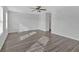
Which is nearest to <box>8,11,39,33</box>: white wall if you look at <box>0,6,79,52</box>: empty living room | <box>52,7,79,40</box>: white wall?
<box>0,6,79,52</box>: empty living room

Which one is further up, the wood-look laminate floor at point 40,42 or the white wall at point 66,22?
the white wall at point 66,22

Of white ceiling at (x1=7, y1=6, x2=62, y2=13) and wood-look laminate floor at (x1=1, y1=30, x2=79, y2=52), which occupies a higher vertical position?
white ceiling at (x1=7, y1=6, x2=62, y2=13)

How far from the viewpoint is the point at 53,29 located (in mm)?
1548

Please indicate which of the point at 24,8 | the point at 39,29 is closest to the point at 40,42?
the point at 39,29

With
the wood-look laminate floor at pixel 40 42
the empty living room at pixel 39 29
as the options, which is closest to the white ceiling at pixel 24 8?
the empty living room at pixel 39 29

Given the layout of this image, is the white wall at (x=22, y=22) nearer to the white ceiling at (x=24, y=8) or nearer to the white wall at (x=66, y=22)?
the white ceiling at (x=24, y=8)

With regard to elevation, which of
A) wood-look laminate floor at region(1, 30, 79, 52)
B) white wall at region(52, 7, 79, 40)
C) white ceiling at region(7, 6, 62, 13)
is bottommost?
wood-look laminate floor at region(1, 30, 79, 52)

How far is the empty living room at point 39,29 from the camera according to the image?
58.9 inches

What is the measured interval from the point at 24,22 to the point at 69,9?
2.14 feet

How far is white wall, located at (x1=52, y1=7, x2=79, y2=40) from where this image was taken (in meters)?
1.51

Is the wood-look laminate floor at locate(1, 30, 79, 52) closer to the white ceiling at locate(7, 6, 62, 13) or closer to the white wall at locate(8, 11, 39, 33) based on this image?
the white wall at locate(8, 11, 39, 33)

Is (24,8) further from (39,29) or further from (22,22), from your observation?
(39,29)

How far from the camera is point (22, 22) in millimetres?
1521
